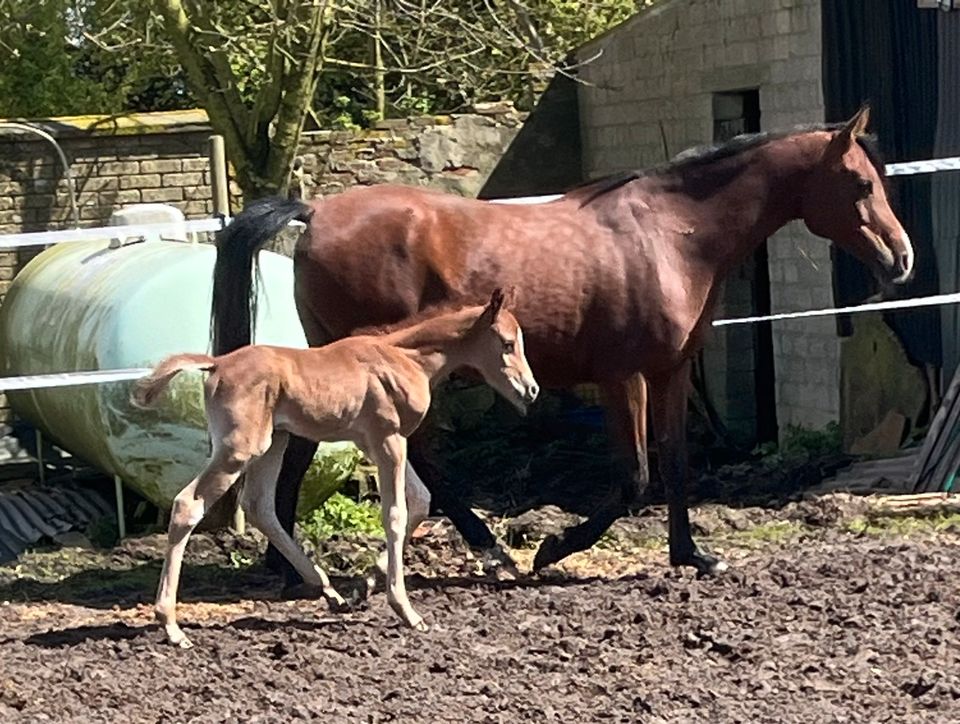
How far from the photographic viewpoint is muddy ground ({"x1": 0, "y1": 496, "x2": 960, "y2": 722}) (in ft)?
18.6

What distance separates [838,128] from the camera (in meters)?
8.03

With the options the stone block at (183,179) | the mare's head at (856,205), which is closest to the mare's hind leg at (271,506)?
the mare's head at (856,205)

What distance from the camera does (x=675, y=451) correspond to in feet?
25.8

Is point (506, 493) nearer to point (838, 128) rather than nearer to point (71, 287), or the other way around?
point (71, 287)

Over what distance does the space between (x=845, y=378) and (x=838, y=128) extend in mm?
3862

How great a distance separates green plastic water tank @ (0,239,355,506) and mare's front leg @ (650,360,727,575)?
1976 millimetres

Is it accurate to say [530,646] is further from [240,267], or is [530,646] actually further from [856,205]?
[856,205]

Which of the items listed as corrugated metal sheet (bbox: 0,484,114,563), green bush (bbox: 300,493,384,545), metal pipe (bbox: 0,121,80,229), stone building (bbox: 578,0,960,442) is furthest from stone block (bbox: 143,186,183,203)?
green bush (bbox: 300,493,384,545)

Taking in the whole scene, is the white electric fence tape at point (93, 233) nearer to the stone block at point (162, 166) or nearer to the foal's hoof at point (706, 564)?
the foal's hoof at point (706, 564)

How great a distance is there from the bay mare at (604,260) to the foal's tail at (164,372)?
961mm

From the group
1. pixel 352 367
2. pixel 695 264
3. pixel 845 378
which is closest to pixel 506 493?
pixel 845 378

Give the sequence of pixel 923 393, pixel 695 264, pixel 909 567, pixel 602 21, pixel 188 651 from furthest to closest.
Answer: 1. pixel 602 21
2. pixel 923 393
3. pixel 695 264
4. pixel 909 567
5. pixel 188 651

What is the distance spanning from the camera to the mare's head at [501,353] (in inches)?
276

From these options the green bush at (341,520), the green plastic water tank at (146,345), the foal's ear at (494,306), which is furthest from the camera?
the green bush at (341,520)
